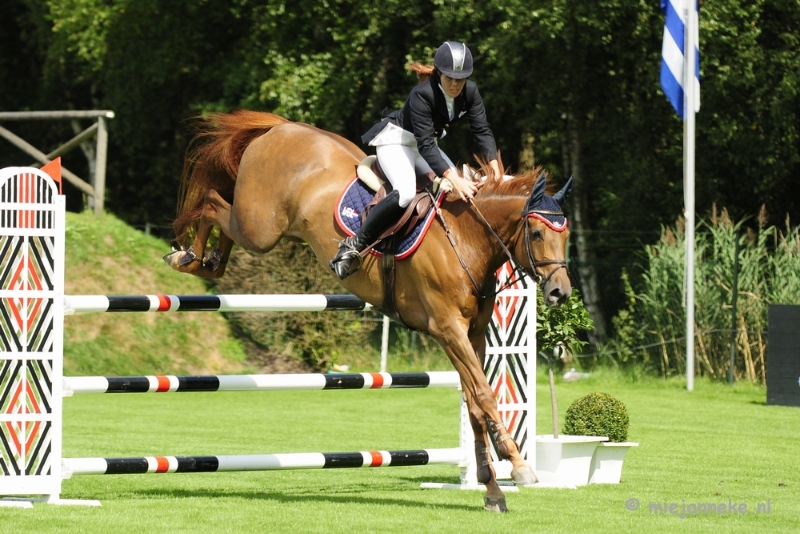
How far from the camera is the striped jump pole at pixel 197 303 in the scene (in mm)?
6801

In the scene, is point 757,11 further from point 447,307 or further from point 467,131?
point 447,307

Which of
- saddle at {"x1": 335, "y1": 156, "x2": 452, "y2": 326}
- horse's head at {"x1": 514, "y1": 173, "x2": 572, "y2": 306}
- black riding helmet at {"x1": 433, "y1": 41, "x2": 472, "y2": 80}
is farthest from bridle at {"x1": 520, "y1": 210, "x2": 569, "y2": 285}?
black riding helmet at {"x1": 433, "y1": 41, "x2": 472, "y2": 80}

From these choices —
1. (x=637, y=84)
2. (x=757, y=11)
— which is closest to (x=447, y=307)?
(x=757, y=11)

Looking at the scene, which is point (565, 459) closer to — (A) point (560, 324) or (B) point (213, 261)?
(A) point (560, 324)

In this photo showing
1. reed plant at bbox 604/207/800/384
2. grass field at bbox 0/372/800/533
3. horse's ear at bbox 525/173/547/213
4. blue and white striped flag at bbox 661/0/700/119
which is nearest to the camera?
grass field at bbox 0/372/800/533

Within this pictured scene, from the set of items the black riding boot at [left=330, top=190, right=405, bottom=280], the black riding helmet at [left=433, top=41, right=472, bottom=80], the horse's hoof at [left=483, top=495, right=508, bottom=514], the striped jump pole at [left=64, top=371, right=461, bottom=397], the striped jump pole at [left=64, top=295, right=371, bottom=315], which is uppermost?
the black riding helmet at [left=433, top=41, right=472, bottom=80]

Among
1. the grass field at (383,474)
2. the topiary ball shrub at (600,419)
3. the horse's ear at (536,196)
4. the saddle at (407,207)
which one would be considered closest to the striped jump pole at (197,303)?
the saddle at (407,207)

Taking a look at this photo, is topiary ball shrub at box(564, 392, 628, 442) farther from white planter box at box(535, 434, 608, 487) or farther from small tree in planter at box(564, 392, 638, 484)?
white planter box at box(535, 434, 608, 487)

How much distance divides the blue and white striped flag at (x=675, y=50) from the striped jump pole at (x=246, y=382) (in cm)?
922

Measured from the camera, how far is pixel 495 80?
19234 millimetres

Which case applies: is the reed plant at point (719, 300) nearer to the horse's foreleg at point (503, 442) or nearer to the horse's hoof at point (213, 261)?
the horse's hoof at point (213, 261)

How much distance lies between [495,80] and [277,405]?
7.32 meters

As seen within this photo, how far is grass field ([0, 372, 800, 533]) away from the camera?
20.1 feet

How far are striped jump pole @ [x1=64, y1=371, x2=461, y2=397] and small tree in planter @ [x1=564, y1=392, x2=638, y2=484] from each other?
38.9 inches
